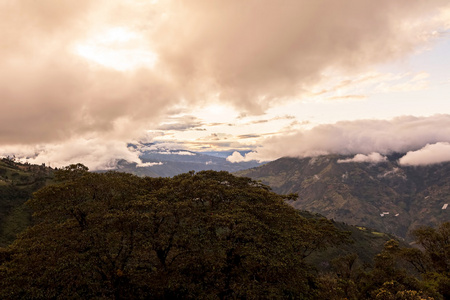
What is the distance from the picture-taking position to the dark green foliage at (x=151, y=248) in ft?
97.2

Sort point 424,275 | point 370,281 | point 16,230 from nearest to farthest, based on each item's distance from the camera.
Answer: point 370,281 → point 424,275 → point 16,230

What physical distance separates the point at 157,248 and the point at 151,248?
1.53 metres

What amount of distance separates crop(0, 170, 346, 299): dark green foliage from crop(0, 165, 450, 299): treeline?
14 cm

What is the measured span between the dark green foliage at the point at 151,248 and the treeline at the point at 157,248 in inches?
5.6

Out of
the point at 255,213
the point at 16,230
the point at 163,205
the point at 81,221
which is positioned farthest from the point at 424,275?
the point at 16,230

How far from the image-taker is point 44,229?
36312 mm

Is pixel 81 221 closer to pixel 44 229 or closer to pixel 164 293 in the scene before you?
pixel 44 229

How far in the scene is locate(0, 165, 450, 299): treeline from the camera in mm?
29766

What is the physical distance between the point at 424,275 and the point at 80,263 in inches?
2902

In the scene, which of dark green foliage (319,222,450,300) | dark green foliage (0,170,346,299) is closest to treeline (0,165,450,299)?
dark green foliage (0,170,346,299)

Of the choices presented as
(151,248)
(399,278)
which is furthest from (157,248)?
(399,278)

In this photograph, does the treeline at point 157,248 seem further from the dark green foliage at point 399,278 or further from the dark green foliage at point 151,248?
the dark green foliage at point 399,278

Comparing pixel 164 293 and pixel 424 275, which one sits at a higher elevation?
pixel 164 293

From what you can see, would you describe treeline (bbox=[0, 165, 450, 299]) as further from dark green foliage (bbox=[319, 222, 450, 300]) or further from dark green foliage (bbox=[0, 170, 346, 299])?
dark green foliage (bbox=[319, 222, 450, 300])
